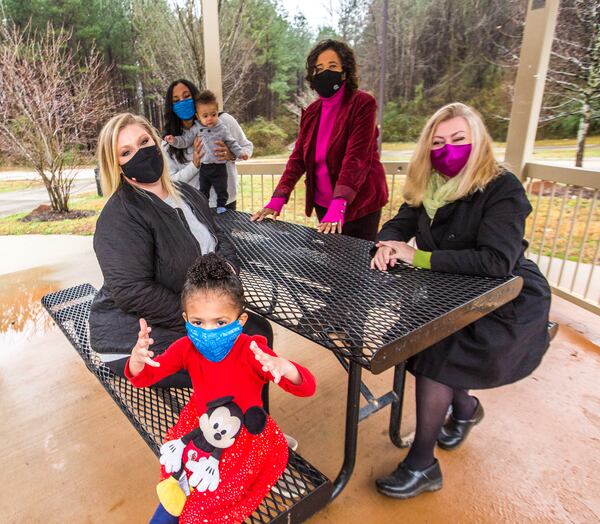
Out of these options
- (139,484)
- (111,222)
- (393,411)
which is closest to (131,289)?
(111,222)

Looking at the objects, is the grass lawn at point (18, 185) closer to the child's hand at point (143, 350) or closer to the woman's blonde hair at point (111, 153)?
the woman's blonde hair at point (111, 153)

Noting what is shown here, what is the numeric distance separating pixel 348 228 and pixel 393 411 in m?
1.05

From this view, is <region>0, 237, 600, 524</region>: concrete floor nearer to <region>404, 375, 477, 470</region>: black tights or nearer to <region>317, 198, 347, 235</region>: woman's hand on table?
<region>404, 375, 477, 470</region>: black tights

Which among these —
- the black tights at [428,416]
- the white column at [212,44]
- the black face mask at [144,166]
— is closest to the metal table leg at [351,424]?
the black tights at [428,416]

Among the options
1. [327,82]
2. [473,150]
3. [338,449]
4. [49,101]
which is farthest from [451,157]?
[49,101]

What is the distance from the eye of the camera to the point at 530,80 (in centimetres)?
284

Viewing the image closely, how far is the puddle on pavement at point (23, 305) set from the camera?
2627 millimetres

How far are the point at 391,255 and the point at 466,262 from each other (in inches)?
10.0

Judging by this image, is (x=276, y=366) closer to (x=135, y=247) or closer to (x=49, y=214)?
(x=135, y=247)

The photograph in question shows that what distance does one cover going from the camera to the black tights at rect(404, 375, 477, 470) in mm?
1404

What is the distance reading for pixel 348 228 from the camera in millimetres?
2299

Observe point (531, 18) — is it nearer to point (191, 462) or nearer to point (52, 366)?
point (191, 462)

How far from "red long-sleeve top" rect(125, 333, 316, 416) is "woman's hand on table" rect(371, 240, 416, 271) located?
0.58 m

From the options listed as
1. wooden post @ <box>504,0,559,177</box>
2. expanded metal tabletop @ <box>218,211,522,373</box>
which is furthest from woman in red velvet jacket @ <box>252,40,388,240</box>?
wooden post @ <box>504,0,559,177</box>
